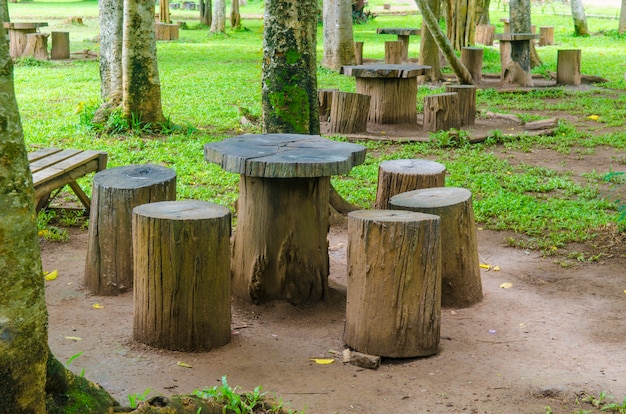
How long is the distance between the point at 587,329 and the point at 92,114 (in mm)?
7654

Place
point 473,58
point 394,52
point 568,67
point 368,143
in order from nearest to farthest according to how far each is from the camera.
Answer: point 368,143 → point 568,67 → point 473,58 → point 394,52

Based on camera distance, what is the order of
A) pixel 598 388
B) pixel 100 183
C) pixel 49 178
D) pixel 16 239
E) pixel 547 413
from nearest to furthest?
pixel 16 239 → pixel 547 413 → pixel 598 388 → pixel 100 183 → pixel 49 178

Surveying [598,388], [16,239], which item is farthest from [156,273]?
[598,388]

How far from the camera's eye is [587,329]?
16.5 feet

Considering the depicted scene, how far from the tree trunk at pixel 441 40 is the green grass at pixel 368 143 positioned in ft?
1.97

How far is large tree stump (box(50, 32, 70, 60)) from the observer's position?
63.3 feet

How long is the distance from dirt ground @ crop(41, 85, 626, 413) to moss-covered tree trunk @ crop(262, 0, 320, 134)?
4.51 feet

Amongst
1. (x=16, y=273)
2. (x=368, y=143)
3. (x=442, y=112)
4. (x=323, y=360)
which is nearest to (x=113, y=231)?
(x=323, y=360)

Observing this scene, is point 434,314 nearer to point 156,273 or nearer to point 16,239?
point 156,273

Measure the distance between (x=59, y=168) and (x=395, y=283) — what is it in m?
3.17

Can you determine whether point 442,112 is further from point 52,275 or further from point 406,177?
point 52,275

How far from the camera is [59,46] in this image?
1944cm

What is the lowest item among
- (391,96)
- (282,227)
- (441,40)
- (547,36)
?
(282,227)

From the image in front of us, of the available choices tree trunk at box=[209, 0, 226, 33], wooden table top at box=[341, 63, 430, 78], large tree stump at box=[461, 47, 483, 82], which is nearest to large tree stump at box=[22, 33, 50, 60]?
tree trunk at box=[209, 0, 226, 33]
